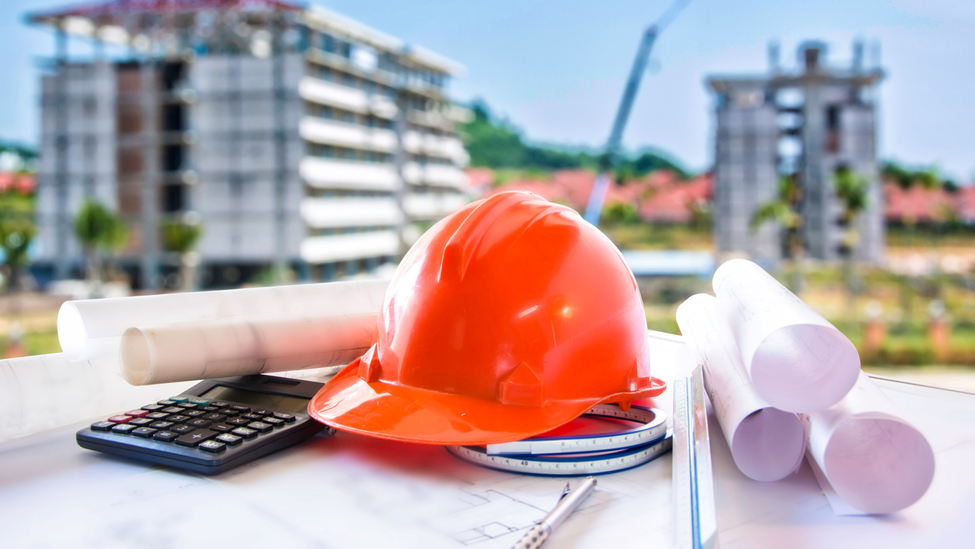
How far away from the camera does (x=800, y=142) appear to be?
22.3 metres

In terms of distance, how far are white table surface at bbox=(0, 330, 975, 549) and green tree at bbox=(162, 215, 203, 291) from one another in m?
21.7

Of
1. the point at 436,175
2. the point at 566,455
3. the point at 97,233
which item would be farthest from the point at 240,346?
the point at 436,175

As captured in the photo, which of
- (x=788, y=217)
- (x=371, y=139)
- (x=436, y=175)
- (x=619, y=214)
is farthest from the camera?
(x=436, y=175)

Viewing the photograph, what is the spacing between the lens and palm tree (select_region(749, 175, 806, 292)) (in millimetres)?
21141

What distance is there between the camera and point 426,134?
26.6 m

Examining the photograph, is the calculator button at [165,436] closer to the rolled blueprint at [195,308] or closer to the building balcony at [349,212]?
the rolled blueprint at [195,308]

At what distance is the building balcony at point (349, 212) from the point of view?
2094 cm

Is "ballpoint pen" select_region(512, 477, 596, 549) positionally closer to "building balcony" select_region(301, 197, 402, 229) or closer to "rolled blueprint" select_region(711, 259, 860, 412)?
"rolled blueprint" select_region(711, 259, 860, 412)

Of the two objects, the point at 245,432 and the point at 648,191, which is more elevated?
the point at 648,191

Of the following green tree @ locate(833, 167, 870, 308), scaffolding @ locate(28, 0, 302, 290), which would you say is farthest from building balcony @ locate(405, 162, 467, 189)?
green tree @ locate(833, 167, 870, 308)

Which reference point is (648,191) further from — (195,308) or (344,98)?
(195,308)

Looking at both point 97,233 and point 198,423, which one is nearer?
point 198,423

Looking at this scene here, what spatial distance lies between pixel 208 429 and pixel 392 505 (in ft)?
0.91

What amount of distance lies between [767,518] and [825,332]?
206 mm
